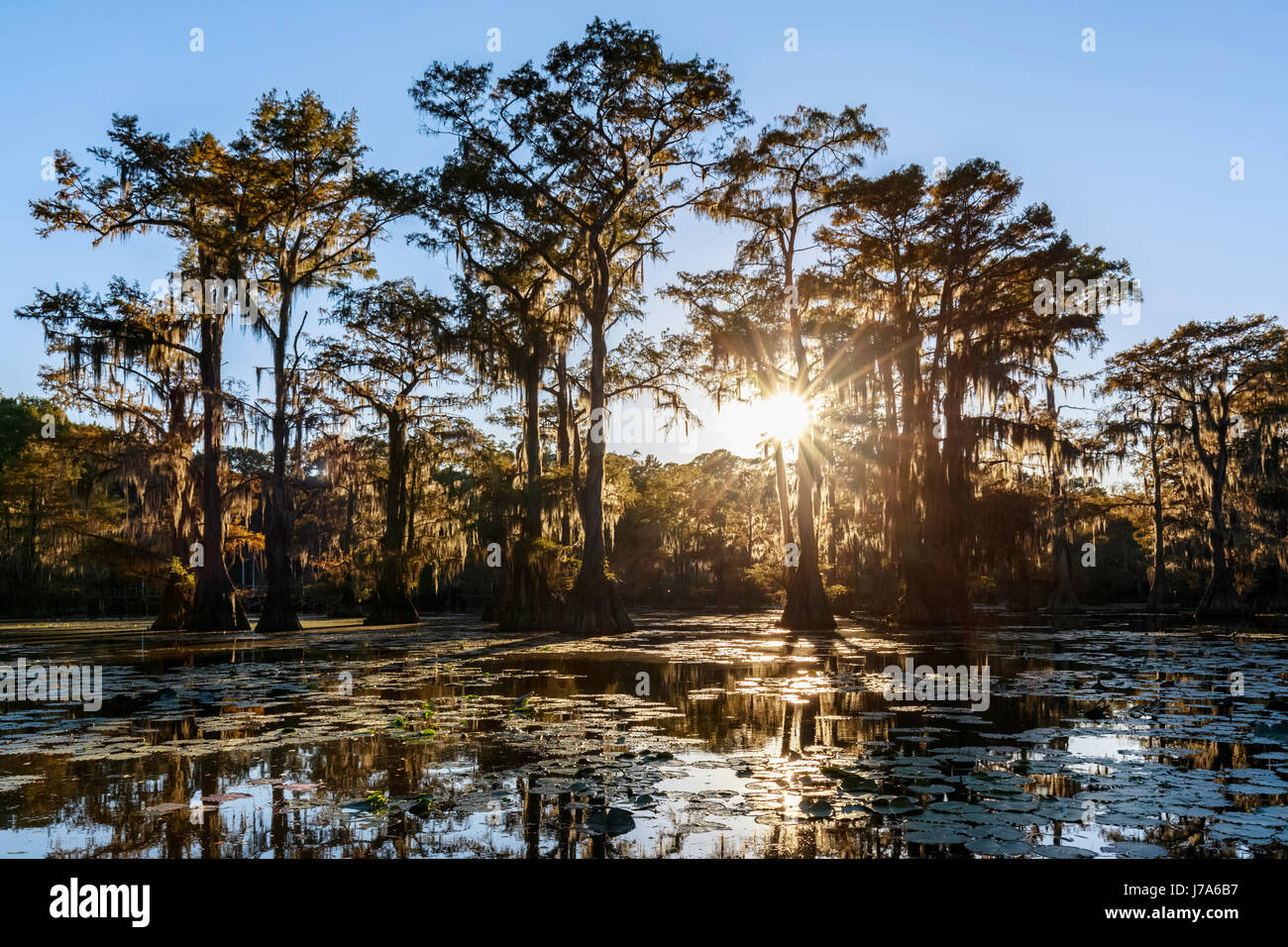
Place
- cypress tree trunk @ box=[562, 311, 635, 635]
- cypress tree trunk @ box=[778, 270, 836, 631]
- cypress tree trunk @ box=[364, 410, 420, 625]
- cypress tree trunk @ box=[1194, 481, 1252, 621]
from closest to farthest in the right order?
cypress tree trunk @ box=[562, 311, 635, 635]
cypress tree trunk @ box=[778, 270, 836, 631]
cypress tree trunk @ box=[1194, 481, 1252, 621]
cypress tree trunk @ box=[364, 410, 420, 625]

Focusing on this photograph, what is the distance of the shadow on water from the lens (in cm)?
402

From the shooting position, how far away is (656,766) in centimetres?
576

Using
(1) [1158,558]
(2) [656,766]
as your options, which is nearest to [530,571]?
(2) [656,766]

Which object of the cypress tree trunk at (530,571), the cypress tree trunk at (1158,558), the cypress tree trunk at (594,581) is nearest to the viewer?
the cypress tree trunk at (594,581)

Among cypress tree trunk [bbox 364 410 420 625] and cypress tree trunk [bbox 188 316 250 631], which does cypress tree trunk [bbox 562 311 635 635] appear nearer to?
cypress tree trunk [bbox 364 410 420 625]

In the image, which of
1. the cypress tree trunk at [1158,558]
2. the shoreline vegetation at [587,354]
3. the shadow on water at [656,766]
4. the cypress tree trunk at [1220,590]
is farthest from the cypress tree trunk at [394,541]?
the cypress tree trunk at [1158,558]

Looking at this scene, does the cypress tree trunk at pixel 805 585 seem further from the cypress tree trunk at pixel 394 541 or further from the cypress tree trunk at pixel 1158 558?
the cypress tree trunk at pixel 1158 558

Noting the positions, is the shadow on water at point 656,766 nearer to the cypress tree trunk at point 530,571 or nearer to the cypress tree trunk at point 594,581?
the cypress tree trunk at point 594,581

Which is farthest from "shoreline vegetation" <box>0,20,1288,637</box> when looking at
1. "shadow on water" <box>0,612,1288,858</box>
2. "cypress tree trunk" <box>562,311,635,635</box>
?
"shadow on water" <box>0,612,1288,858</box>

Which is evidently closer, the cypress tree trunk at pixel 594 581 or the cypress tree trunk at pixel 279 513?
the cypress tree trunk at pixel 594 581

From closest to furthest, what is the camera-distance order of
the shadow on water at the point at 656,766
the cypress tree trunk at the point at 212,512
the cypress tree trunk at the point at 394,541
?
the shadow on water at the point at 656,766, the cypress tree trunk at the point at 212,512, the cypress tree trunk at the point at 394,541

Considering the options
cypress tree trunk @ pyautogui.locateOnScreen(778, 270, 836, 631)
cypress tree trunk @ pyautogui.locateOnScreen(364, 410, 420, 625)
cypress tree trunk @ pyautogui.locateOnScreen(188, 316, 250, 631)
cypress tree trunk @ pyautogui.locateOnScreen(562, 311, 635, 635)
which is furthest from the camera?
cypress tree trunk @ pyautogui.locateOnScreen(364, 410, 420, 625)

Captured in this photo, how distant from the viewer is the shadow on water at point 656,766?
158 inches

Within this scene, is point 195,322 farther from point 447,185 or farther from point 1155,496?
point 1155,496
